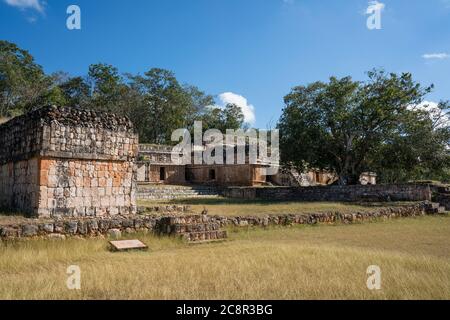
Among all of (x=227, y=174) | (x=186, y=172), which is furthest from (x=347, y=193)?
(x=186, y=172)

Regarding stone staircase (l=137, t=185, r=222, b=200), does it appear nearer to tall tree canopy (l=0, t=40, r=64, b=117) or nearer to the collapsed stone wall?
the collapsed stone wall

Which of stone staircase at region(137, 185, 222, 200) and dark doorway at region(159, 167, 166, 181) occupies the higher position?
dark doorway at region(159, 167, 166, 181)

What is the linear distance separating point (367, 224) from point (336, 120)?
985cm

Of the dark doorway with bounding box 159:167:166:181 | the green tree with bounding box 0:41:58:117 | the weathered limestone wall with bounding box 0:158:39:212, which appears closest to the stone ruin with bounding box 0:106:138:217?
the weathered limestone wall with bounding box 0:158:39:212

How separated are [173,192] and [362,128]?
12.9 meters

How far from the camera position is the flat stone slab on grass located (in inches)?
324

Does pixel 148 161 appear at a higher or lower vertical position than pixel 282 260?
higher

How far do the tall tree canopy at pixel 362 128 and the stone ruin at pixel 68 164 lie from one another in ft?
44.0

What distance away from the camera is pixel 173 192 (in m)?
26.5

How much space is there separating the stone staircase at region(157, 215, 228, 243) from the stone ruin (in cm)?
253

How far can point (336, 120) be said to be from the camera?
888 inches

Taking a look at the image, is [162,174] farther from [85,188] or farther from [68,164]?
[68,164]
